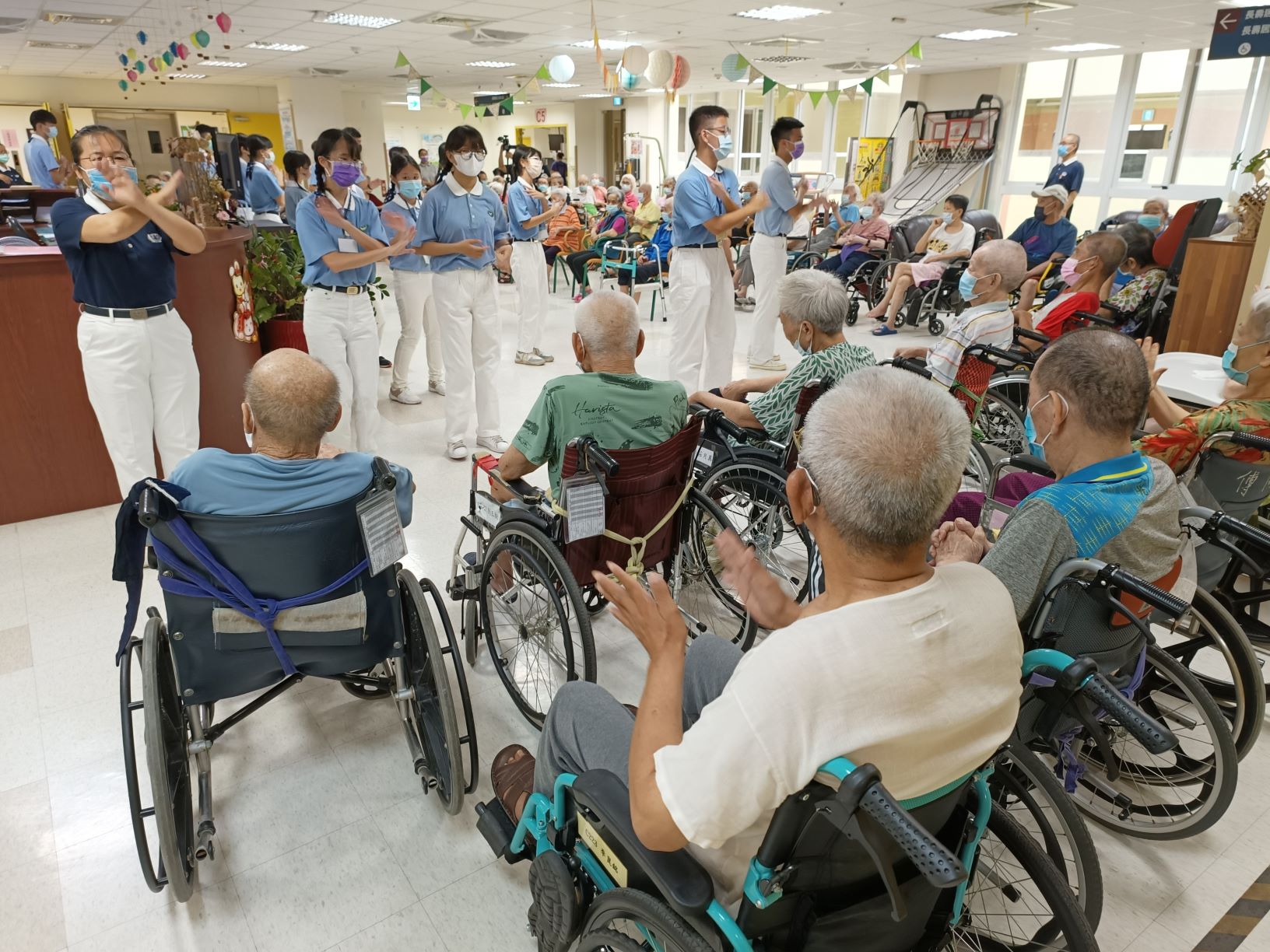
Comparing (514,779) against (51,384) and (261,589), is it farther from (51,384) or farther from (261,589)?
(51,384)

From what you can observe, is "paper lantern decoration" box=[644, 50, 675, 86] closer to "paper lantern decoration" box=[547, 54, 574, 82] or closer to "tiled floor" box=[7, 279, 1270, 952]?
"paper lantern decoration" box=[547, 54, 574, 82]

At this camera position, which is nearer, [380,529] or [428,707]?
[380,529]

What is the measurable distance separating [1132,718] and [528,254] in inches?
225

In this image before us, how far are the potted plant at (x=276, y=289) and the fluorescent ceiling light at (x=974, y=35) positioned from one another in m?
8.71

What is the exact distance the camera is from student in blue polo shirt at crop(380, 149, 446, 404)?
472 cm

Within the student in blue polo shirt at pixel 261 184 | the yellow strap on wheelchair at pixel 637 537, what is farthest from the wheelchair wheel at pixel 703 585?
the student in blue polo shirt at pixel 261 184

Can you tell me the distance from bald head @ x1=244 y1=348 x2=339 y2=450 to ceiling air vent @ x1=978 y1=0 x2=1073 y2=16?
8449 mm

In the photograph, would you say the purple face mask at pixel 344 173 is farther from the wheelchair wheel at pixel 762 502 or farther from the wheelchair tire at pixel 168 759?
the wheelchair tire at pixel 168 759

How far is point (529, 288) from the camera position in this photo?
6.02 m

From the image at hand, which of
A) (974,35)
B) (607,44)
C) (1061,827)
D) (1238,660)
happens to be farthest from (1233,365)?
(607,44)

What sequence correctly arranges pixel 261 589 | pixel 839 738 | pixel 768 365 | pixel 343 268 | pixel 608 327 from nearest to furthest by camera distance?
1. pixel 839 738
2. pixel 261 589
3. pixel 608 327
4. pixel 343 268
5. pixel 768 365

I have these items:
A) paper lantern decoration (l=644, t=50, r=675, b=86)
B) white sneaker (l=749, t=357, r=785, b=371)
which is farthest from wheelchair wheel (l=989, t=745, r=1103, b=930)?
paper lantern decoration (l=644, t=50, r=675, b=86)

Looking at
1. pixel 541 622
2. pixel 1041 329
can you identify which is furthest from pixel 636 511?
pixel 1041 329

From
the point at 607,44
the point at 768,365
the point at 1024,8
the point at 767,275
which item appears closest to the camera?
the point at 767,275
